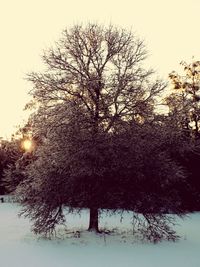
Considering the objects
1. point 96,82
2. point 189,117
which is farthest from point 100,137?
point 189,117

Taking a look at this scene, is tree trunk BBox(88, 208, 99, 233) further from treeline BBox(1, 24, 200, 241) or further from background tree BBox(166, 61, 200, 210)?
background tree BBox(166, 61, 200, 210)

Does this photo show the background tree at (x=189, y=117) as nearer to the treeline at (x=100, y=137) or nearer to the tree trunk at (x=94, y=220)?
the treeline at (x=100, y=137)

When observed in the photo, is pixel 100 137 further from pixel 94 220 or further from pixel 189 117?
pixel 189 117

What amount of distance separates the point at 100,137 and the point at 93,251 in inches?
170

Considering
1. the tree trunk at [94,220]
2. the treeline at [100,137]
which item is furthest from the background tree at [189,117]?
the tree trunk at [94,220]

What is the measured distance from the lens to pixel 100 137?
709 inches

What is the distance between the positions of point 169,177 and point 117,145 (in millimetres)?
2398

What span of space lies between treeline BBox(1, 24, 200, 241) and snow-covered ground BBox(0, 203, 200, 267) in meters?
0.82

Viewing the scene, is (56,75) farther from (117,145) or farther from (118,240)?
(118,240)

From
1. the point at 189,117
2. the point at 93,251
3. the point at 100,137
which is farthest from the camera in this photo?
the point at 189,117

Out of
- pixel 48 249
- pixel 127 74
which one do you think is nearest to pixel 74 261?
pixel 48 249

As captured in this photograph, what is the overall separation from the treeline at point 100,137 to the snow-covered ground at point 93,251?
0.82 meters

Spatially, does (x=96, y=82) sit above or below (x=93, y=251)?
above

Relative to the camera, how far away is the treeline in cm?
1794
